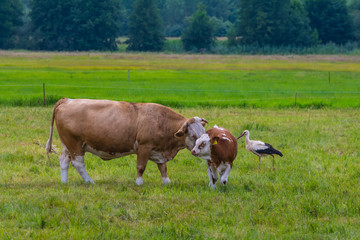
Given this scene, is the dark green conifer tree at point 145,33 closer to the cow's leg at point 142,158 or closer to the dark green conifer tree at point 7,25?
the dark green conifer tree at point 7,25

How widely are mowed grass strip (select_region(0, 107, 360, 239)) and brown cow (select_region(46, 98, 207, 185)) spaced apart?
1.64 feet

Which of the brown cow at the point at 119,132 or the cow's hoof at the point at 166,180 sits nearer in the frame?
the brown cow at the point at 119,132

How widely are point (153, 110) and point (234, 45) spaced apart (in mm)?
80104

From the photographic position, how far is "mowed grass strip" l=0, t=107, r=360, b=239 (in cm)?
723

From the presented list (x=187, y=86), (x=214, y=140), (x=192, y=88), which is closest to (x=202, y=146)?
Result: (x=214, y=140)

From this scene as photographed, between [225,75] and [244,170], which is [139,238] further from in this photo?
[225,75]

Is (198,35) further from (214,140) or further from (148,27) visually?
(214,140)

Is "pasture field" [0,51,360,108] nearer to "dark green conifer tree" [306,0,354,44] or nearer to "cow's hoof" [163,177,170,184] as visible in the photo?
"cow's hoof" [163,177,170,184]

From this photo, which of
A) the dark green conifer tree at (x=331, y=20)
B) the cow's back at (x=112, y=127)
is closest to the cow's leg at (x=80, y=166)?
the cow's back at (x=112, y=127)

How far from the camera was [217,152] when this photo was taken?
29.6 ft

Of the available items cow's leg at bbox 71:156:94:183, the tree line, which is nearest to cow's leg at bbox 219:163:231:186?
cow's leg at bbox 71:156:94:183

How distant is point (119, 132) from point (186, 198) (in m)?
1.85

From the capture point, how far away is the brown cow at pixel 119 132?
9.65m

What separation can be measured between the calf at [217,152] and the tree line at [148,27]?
75.1 meters
